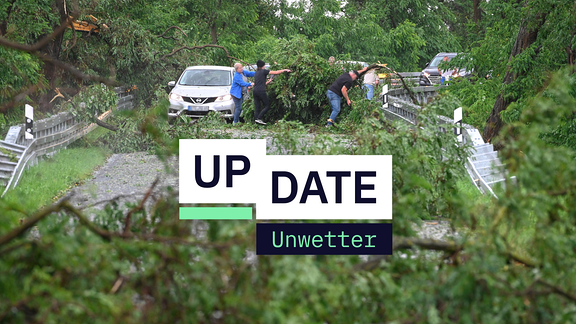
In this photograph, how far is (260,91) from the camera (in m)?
18.6

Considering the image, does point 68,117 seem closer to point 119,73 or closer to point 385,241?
point 119,73

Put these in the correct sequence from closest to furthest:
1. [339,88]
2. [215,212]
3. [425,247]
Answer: [425,247]
[215,212]
[339,88]

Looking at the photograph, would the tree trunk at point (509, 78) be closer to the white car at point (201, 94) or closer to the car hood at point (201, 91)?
the white car at point (201, 94)

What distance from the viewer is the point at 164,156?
16.3ft

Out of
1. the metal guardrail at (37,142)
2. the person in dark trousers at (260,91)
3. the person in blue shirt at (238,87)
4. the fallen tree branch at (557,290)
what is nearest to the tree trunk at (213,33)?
the person in blue shirt at (238,87)

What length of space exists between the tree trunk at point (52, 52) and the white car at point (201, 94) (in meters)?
3.26

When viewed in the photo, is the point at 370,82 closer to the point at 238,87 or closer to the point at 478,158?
the point at 238,87

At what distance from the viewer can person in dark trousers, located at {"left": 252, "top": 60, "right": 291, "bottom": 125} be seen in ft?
60.7

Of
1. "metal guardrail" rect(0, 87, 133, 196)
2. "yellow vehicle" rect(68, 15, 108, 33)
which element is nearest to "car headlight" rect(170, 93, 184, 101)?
"yellow vehicle" rect(68, 15, 108, 33)

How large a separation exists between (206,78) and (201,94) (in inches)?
54.3

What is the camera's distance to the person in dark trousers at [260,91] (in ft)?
60.7

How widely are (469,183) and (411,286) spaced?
693cm

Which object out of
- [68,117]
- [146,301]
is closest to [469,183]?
[146,301]

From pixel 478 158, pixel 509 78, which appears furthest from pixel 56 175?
pixel 509 78
